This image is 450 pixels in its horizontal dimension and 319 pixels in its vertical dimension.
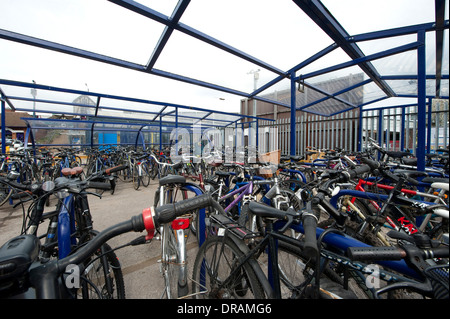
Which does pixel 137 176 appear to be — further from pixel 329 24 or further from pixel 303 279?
pixel 329 24

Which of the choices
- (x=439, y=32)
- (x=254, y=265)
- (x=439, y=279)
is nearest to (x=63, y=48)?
(x=254, y=265)

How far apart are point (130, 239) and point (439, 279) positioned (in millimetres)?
2940

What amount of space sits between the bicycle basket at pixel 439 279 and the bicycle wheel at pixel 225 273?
69cm

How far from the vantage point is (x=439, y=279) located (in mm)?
674

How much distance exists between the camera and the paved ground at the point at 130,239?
1848 millimetres

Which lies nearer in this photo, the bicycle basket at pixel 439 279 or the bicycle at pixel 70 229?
the bicycle basket at pixel 439 279

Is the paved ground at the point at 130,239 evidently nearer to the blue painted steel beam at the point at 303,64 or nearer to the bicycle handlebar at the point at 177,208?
the bicycle handlebar at the point at 177,208

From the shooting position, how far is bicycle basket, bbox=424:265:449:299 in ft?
2.16

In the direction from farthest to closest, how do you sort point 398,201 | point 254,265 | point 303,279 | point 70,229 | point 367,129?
point 367,129 < point 398,201 < point 70,229 < point 303,279 < point 254,265

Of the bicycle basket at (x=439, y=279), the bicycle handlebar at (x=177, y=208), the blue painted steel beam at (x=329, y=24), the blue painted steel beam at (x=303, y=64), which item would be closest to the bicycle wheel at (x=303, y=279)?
the bicycle basket at (x=439, y=279)

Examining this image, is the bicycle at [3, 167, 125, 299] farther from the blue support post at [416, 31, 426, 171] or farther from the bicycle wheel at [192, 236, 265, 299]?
the blue support post at [416, 31, 426, 171]

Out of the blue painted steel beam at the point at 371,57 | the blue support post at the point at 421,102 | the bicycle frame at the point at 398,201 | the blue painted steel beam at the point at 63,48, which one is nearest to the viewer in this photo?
the bicycle frame at the point at 398,201
